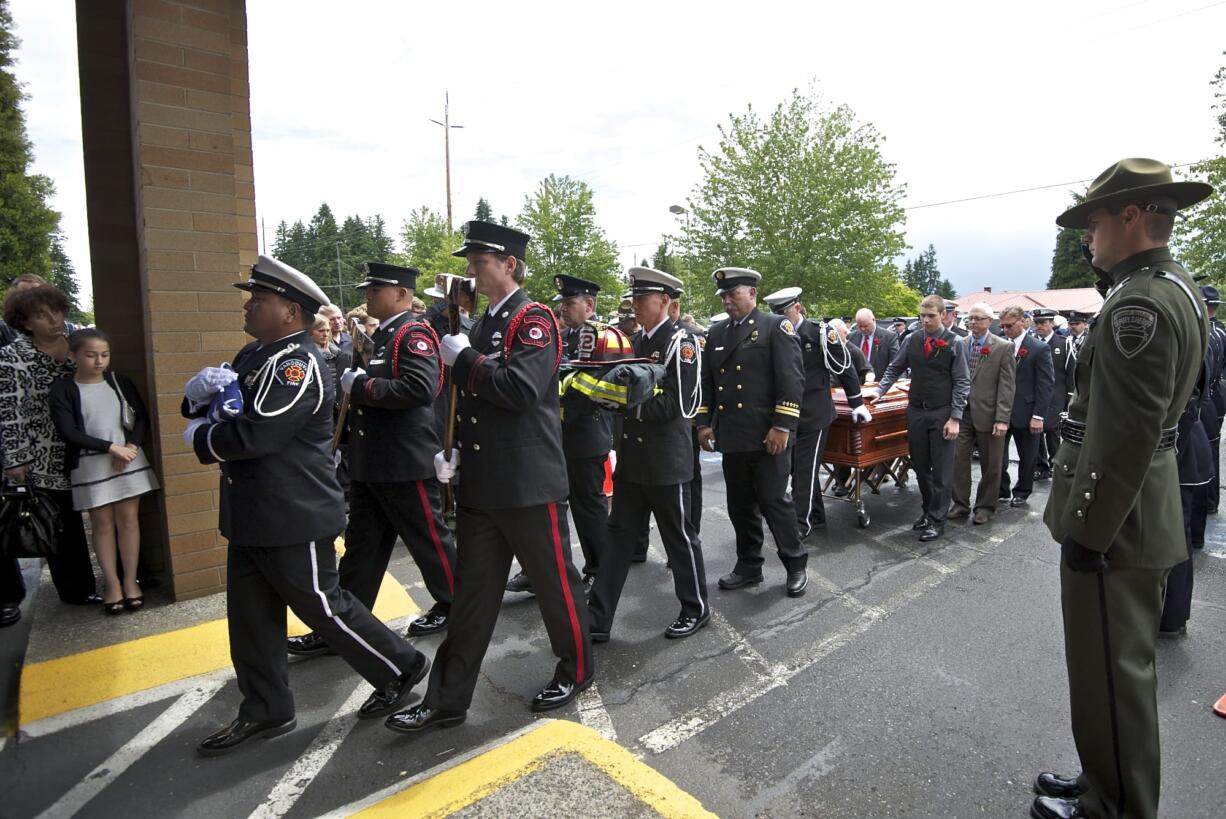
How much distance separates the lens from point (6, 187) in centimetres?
3002

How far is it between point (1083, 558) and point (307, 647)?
12.3 ft

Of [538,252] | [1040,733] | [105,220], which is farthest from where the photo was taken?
[538,252]

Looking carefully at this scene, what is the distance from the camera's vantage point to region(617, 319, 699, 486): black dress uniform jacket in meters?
3.97

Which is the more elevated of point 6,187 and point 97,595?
point 6,187

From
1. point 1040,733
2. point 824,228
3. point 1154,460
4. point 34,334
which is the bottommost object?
point 1040,733

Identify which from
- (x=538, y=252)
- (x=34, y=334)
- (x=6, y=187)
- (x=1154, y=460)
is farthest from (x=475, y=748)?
(x=6, y=187)

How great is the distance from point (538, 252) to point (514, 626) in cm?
3175

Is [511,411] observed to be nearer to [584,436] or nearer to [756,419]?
[584,436]

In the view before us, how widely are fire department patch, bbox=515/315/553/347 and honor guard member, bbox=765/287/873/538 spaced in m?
3.19

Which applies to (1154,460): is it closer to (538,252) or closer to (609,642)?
(609,642)

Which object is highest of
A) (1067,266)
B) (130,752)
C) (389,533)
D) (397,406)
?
(1067,266)

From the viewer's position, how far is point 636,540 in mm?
4090

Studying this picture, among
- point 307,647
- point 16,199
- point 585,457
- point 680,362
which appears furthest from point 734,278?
point 16,199

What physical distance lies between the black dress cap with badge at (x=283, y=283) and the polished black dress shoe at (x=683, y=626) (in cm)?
238
